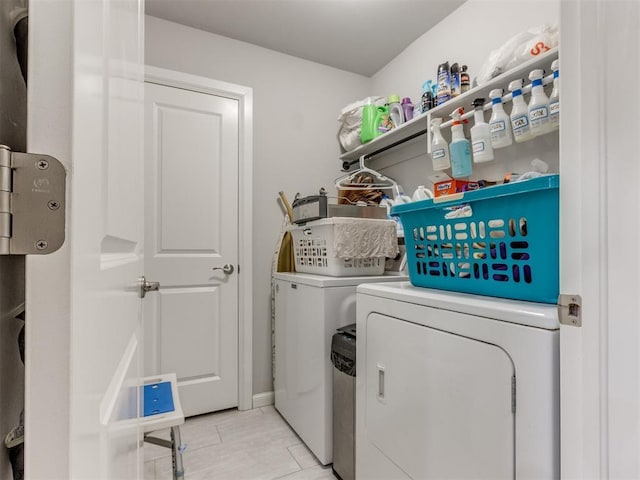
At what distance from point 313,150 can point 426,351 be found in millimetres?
2000

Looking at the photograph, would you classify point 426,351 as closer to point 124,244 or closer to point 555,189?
point 555,189

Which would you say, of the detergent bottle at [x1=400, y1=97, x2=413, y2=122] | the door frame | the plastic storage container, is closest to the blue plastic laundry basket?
the plastic storage container

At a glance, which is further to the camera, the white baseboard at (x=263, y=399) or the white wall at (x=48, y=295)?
the white baseboard at (x=263, y=399)

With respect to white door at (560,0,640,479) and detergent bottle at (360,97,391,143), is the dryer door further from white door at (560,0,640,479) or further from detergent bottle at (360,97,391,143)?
detergent bottle at (360,97,391,143)

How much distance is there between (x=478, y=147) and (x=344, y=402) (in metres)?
1.36

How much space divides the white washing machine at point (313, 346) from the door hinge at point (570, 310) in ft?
3.75

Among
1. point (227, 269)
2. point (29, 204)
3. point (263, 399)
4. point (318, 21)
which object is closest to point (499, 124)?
point (318, 21)

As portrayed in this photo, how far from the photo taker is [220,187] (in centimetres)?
235

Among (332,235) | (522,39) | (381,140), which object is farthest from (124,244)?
(381,140)

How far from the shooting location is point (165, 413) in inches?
45.3

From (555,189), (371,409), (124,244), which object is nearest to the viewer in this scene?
(124,244)

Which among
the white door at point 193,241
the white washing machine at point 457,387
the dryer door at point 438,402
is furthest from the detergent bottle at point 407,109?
the dryer door at point 438,402

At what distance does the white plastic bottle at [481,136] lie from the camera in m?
1.58

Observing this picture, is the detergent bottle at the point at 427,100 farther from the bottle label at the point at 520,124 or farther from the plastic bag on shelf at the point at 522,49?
the bottle label at the point at 520,124
